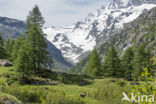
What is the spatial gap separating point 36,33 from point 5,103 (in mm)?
28537

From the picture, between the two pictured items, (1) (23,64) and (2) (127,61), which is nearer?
(1) (23,64)

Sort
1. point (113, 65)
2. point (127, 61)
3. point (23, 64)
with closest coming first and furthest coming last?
1. point (23, 64)
2. point (113, 65)
3. point (127, 61)

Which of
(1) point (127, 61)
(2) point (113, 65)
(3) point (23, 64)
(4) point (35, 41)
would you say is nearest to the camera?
(3) point (23, 64)

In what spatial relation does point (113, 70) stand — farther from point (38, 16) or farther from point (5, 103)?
point (5, 103)

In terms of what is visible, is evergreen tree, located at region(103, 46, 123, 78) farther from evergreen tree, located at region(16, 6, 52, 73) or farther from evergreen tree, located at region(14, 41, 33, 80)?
evergreen tree, located at region(14, 41, 33, 80)

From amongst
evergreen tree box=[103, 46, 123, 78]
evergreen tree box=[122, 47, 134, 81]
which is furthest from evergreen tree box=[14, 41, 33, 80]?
evergreen tree box=[122, 47, 134, 81]

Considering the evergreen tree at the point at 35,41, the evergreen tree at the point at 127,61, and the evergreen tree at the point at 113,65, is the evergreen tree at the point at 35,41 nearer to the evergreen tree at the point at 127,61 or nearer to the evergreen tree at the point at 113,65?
the evergreen tree at the point at 113,65

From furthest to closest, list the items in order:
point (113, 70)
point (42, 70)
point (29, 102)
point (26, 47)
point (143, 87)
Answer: point (113, 70) → point (42, 70) → point (26, 47) → point (29, 102) → point (143, 87)

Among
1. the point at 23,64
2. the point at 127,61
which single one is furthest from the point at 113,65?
the point at 23,64

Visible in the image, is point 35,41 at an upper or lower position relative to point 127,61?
upper

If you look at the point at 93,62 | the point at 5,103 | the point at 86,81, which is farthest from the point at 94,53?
the point at 5,103

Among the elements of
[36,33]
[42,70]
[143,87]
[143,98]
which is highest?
[36,33]

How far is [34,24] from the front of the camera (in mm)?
36469

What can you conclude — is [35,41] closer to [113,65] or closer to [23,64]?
[23,64]
